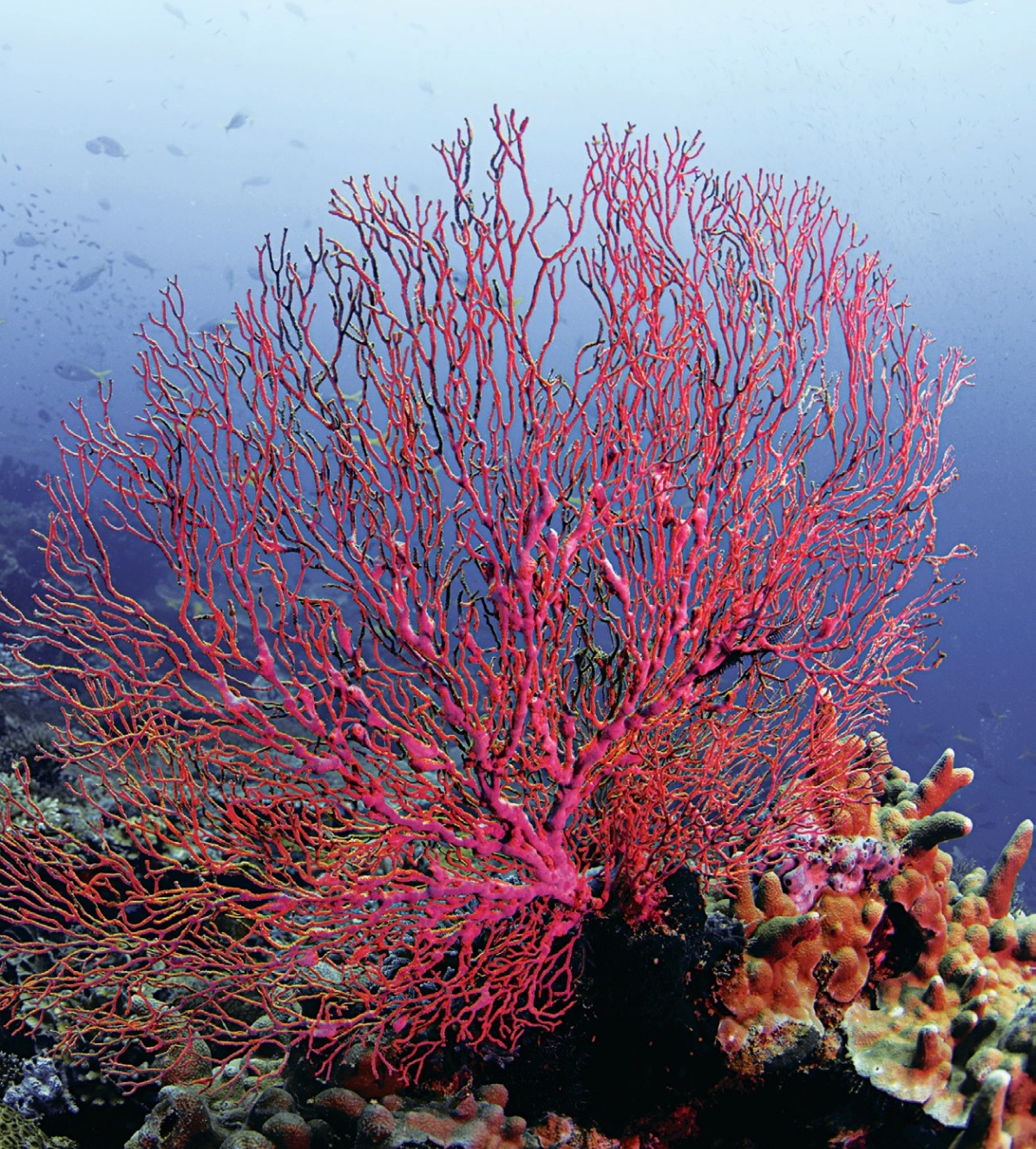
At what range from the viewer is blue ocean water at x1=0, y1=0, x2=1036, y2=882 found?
172 feet

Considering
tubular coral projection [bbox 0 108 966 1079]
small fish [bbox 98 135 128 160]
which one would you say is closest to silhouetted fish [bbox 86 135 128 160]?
small fish [bbox 98 135 128 160]

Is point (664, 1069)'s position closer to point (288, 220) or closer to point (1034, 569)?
point (1034, 569)

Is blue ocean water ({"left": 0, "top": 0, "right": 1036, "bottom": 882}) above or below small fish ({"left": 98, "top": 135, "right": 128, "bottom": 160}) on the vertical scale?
above

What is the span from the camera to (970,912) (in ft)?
11.2

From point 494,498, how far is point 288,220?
10034 cm

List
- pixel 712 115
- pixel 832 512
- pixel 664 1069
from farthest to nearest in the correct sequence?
pixel 712 115 → pixel 832 512 → pixel 664 1069

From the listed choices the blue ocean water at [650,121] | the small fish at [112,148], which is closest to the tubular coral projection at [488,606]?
the small fish at [112,148]

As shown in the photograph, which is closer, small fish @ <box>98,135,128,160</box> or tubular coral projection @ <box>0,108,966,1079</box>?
tubular coral projection @ <box>0,108,966,1079</box>

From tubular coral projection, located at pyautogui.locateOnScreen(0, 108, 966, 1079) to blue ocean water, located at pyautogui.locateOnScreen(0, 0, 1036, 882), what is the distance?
1632 inches

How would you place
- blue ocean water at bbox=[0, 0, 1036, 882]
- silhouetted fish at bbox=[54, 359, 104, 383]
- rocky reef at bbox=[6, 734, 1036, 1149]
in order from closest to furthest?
rocky reef at bbox=[6, 734, 1036, 1149] → silhouetted fish at bbox=[54, 359, 104, 383] → blue ocean water at bbox=[0, 0, 1036, 882]

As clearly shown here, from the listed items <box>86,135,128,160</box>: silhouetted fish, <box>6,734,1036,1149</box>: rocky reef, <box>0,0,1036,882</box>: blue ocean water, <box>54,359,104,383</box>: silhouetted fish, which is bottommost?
<box>6,734,1036,1149</box>: rocky reef

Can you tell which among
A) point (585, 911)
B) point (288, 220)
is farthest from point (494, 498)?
point (288, 220)

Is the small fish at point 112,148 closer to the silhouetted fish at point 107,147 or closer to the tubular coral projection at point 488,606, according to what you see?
the silhouetted fish at point 107,147

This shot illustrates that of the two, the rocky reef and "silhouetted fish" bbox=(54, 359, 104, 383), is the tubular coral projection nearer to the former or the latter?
the rocky reef
